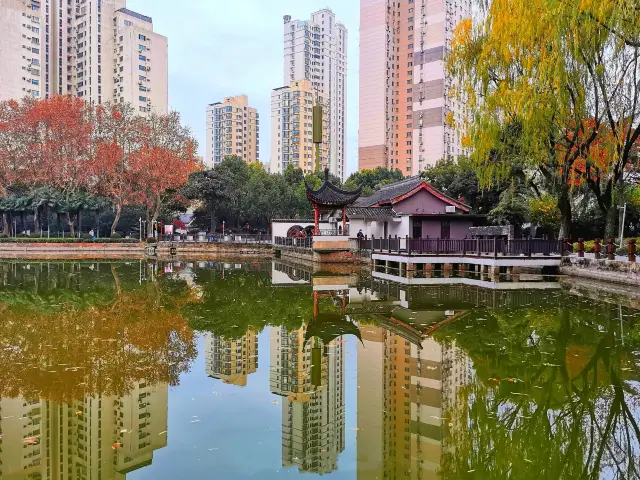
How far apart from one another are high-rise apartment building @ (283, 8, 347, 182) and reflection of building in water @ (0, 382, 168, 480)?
92.0 meters

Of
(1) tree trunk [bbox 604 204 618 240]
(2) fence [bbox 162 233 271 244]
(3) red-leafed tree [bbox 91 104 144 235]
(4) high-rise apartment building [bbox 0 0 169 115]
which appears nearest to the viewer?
(1) tree trunk [bbox 604 204 618 240]

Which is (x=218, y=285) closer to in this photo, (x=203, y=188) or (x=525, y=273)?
(x=525, y=273)

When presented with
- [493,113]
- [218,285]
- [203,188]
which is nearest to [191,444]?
[218,285]

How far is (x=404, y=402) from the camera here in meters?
6.16

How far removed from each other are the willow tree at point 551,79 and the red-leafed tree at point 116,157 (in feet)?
90.9

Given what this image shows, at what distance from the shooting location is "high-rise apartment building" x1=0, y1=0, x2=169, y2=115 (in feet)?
227

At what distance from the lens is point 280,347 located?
9.17m

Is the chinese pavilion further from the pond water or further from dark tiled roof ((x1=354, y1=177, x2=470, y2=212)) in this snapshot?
the pond water

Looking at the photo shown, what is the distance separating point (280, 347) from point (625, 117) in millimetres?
16423

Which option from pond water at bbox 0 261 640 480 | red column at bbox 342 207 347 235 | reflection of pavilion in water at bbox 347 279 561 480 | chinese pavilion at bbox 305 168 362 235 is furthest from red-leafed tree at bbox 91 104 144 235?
reflection of pavilion in water at bbox 347 279 561 480

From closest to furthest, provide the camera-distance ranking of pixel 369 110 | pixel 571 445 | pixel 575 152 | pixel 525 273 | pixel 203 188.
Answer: pixel 571 445 → pixel 575 152 → pixel 525 273 → pixel 203 188 → pixel 369 110

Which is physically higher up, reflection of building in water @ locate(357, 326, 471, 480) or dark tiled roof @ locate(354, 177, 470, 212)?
dark tiled roof @ locate(354, 177, 470, 212)

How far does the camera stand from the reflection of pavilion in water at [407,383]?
16.1ft

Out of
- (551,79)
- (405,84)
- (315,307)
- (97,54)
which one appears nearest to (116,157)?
(315,307)
